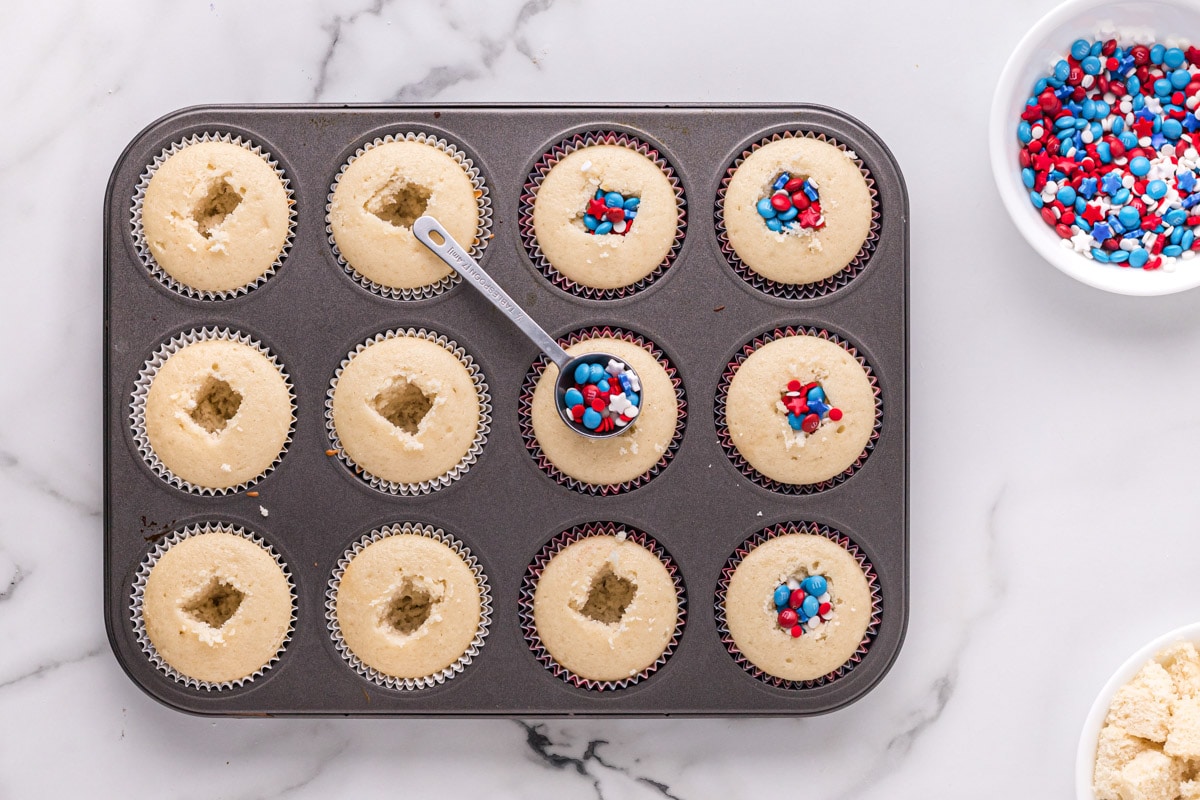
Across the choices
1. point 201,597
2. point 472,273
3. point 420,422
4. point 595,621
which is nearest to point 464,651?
point 595,621

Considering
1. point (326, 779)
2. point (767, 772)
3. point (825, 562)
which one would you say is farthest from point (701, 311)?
point (326, 779)

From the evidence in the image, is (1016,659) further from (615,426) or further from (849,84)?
(849,84)

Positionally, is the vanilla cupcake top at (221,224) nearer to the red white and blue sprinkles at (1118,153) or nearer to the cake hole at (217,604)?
the cake hole at (217,604)

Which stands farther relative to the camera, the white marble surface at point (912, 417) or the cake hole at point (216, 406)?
the white marble surface at point (912, 417)

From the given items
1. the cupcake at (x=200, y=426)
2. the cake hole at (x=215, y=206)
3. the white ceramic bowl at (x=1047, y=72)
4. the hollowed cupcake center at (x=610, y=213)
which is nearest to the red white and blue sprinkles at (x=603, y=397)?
the hollowed cupcake center at (x=610, y=213)

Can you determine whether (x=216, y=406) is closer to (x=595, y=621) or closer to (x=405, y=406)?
(x=405, y=406)

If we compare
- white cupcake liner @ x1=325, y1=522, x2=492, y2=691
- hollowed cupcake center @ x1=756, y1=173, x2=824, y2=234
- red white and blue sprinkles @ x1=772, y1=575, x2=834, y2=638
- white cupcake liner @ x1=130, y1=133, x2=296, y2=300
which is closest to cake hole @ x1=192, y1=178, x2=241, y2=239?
white cupcake liner @ x1=130, y1=133, x2=296, y2=300
